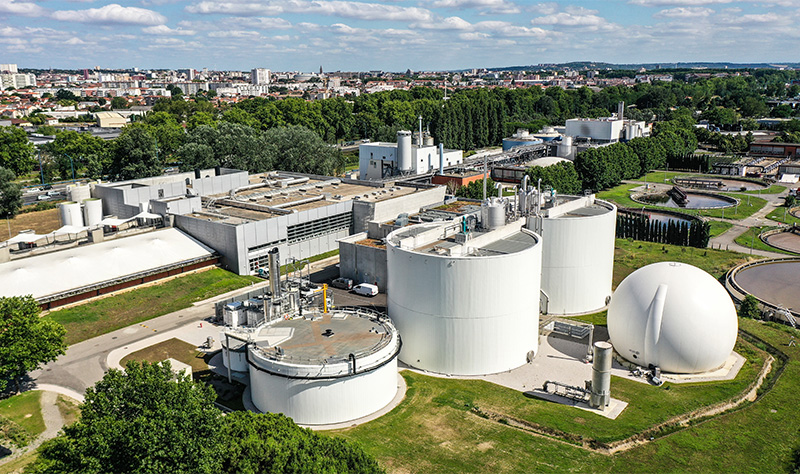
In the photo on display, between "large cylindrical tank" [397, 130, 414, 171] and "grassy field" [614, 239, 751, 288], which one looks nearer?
"grassy field" [614, 239, 751, 288]

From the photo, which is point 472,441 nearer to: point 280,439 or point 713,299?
point 280,439

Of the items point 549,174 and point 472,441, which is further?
point 549,174

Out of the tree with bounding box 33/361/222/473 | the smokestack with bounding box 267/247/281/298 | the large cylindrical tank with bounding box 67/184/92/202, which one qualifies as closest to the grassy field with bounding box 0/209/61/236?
the large cylindrical tank with bounding box 67/184/92/202

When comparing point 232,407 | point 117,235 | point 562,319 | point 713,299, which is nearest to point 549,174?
point 562,319

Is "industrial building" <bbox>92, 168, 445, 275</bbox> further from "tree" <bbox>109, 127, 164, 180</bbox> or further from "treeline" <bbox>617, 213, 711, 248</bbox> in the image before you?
"treeline" <bbox>617, 213, 711, 248</bbox>

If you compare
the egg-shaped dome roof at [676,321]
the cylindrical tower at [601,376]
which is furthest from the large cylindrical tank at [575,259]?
the cylindrical tower at [601,376]

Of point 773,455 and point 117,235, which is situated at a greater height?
point 117,235

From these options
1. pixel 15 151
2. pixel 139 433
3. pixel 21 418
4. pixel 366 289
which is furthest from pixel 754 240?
pixel 15 151

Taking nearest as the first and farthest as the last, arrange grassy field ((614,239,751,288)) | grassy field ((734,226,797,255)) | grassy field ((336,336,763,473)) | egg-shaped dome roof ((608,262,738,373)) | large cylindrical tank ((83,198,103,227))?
grassy field ((336,336,763,473)) < egg-shaped dome roof ((608,262,738,373)) < grassy field ((614,239,751,288)) < large cylindrical tank ((83,198,103,227)) < grassy field ((734,226,797,255))
